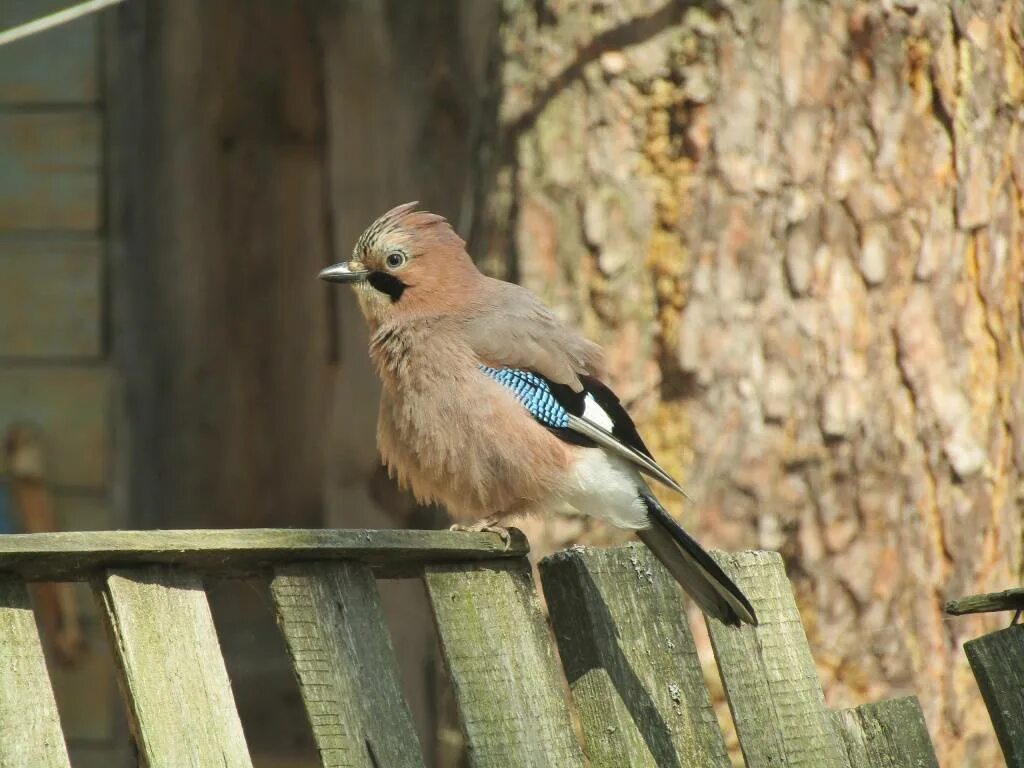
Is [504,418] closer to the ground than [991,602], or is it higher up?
higher up

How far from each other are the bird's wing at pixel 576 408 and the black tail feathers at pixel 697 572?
0.56m

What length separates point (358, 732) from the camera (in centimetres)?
210

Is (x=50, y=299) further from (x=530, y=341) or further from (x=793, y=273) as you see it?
(x=793, y=273)

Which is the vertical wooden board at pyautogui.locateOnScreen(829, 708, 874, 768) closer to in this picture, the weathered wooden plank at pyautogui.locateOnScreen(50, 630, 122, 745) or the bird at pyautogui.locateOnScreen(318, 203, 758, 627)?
the bird at pyautogui.locateOnScreen(318, 203, 758, 627)

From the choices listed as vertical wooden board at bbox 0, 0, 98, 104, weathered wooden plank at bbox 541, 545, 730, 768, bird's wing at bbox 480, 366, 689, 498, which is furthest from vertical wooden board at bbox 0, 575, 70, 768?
vertical wooden board at bbox 0, 0, 98, 104

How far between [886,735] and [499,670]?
68 cm

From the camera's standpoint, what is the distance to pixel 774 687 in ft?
8.18

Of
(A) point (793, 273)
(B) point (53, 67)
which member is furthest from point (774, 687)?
(B) point (53, 67)

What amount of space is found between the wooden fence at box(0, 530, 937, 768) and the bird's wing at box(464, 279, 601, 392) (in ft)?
4.04

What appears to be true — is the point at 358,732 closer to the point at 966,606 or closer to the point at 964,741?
the point at 966,606

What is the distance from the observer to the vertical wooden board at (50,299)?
6.00 metres

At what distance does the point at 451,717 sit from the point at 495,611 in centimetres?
222

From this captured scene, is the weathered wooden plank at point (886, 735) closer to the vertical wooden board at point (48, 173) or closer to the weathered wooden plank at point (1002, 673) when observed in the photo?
the weathered wooden plank at point (1002, 673)

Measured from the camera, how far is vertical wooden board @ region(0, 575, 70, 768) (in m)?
1.87
